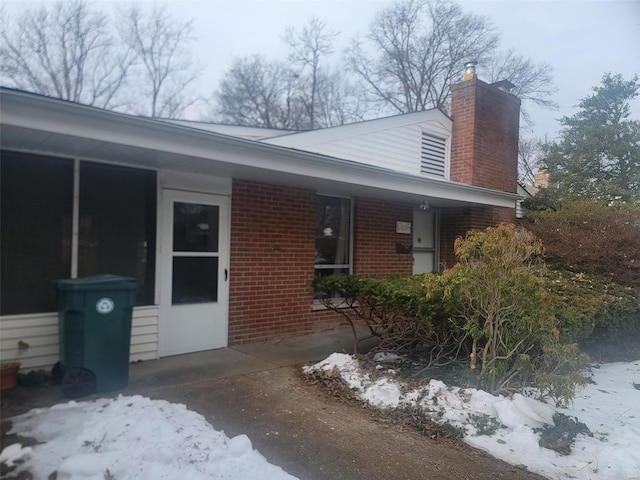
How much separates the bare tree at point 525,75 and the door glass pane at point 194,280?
10502mm

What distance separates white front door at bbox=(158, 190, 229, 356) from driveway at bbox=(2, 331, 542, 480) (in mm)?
402

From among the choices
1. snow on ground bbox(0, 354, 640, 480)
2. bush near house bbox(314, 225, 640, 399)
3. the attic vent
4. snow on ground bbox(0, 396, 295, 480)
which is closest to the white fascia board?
the attic vent

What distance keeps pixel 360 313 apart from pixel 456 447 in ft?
6.88

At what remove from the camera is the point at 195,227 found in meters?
5.60

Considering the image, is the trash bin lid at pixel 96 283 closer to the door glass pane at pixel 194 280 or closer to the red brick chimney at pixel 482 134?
the door glass pane at pixel 194 280

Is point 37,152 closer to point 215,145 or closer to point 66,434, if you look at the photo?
point 215,145

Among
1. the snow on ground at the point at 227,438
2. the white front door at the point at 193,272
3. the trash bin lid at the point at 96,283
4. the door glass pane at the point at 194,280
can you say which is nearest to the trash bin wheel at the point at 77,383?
the snow on ground at the point at 227,438

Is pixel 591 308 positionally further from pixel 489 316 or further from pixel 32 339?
pixel 32 339

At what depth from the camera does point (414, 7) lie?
13305mm

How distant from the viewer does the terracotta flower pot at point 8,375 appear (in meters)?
3.60

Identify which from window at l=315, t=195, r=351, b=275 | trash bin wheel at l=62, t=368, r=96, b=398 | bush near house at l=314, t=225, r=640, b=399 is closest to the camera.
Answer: trash bin wheel at l=62, t=368, r=96, b=398

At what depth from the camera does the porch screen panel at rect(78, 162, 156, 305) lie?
14.8 feet

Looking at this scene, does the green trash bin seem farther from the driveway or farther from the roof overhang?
the roof overhang

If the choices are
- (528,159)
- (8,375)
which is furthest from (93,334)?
(528,159)
